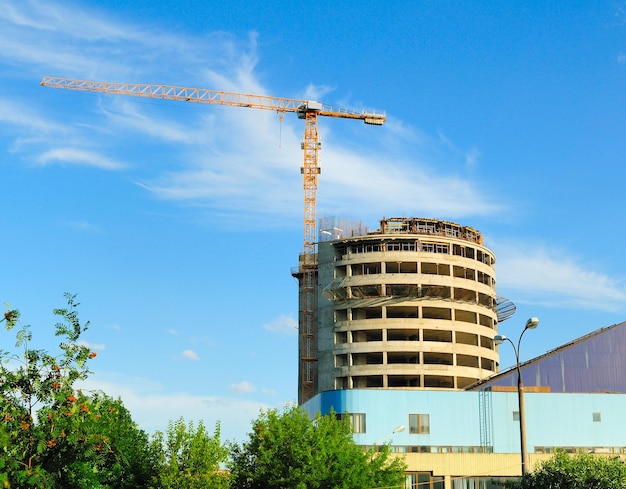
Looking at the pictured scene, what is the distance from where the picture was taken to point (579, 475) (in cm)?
4291

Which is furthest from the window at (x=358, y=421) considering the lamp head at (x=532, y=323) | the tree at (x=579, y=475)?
the lamp head at (x=532, y=323)

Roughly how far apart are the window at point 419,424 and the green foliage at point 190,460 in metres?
45.8

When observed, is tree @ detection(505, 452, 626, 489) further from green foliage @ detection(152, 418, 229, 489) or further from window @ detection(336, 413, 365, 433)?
window @ detection(336, 413, 365, 433)

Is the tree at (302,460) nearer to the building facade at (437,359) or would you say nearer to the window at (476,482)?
the window at (476,482)

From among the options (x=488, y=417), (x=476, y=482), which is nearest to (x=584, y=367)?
(x=488, y=417)

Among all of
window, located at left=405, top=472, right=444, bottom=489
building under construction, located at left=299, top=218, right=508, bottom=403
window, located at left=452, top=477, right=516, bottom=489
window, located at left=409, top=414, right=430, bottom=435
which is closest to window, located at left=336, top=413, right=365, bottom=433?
window, located at left=409, top=414, right=430, bottom=435

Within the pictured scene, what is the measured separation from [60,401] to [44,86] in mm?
150536

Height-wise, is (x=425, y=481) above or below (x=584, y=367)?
below

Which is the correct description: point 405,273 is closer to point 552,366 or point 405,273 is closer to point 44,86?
point 552,366

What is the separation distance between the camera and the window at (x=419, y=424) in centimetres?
9875

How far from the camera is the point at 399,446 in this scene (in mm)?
98500

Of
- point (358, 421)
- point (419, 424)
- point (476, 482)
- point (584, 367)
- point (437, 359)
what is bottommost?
point (476, 482)

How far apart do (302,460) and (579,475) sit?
20.8 meters

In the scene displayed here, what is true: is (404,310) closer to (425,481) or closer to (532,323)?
(425,481)
